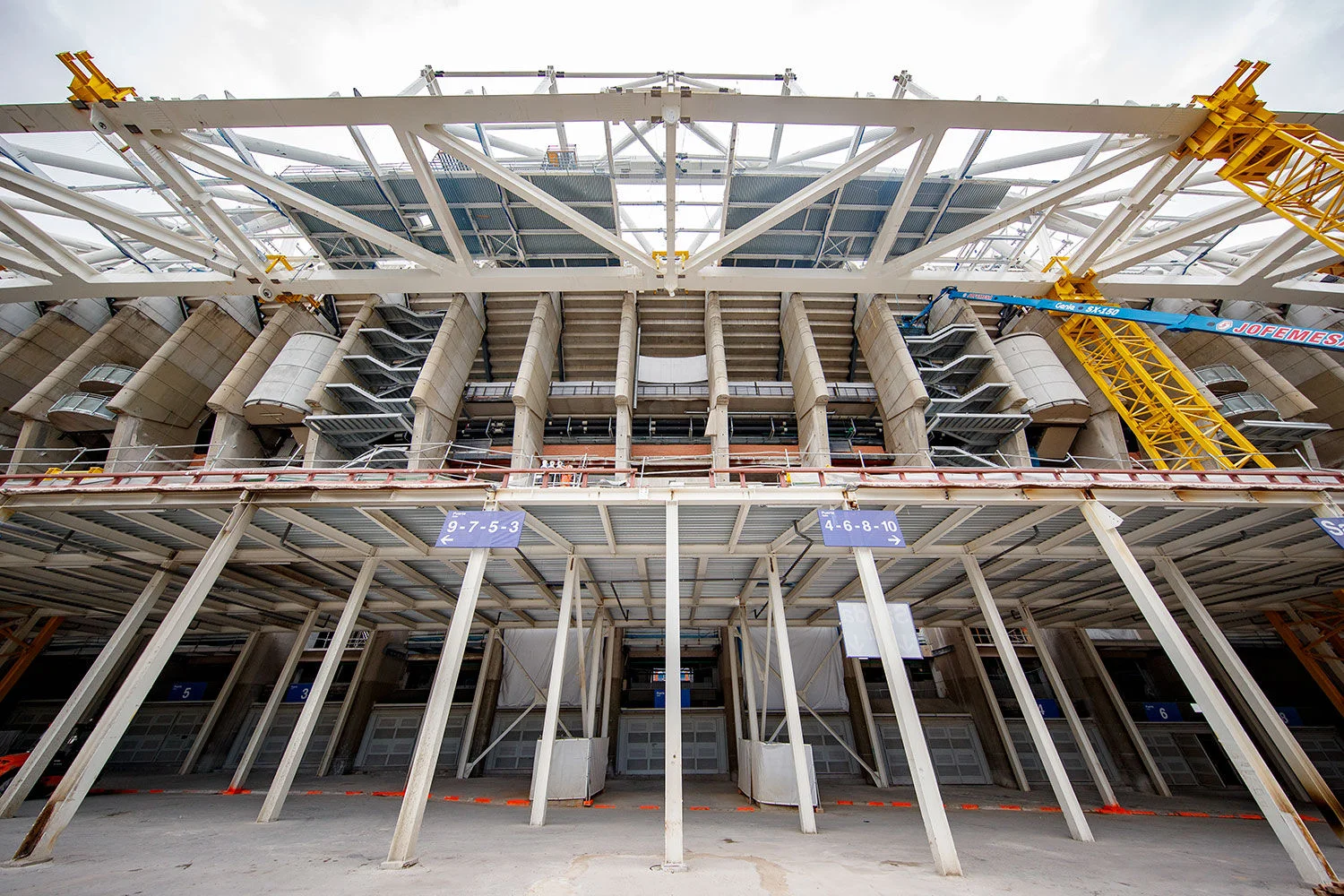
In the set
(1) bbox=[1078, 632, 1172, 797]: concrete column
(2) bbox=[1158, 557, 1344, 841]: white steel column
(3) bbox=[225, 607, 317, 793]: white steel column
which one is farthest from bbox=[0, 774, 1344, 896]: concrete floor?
(1) bbox=[1078, 632, 1172, 797]: concrete column

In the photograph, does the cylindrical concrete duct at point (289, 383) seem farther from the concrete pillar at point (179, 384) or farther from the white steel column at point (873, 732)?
the white steel column at point (873, 732)

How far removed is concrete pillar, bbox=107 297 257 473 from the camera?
68.0ft

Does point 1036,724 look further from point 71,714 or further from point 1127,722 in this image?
point 71,714

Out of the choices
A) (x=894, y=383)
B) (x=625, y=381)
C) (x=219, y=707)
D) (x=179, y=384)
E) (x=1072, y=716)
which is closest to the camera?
(x=1072, y=716)

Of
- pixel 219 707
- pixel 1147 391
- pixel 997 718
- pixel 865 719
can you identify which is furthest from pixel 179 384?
pixel 1147 391

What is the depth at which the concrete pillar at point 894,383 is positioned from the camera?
66.4ft

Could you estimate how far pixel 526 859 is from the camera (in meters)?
6.70

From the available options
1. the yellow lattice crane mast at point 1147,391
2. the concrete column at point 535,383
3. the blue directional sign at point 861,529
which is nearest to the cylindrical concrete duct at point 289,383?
the concrete column at point 535,383

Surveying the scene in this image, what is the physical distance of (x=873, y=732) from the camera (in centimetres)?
1853

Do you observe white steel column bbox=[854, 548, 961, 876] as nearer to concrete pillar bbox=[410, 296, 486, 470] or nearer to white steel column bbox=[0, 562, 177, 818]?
white steel column bbox=[0, 562, 177, 818]

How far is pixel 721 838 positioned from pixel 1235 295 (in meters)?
29.8

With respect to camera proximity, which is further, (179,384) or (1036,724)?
(179,384)

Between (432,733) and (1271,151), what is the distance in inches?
1144

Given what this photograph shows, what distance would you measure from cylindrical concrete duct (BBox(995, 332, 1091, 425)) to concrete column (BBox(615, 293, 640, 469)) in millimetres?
17979
